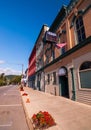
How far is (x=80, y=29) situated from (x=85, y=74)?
430 cm

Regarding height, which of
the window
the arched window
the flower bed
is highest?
the window

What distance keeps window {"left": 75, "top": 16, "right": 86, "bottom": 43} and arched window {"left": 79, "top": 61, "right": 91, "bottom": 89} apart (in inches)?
99.8

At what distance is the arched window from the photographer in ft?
30.4

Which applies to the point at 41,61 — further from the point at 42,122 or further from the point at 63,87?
the point at 42,122

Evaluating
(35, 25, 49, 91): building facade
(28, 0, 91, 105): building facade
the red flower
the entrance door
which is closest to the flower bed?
the red flower

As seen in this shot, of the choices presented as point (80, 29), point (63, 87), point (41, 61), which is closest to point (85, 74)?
point (80, 29)

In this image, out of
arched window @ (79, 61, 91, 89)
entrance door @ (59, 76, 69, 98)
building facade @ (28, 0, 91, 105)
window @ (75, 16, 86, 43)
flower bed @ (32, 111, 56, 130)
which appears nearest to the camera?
flower bed @ (32, 111, 56, 130)

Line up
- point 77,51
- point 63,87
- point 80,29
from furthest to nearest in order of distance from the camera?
point 63,87, point 80,29, point 77,51

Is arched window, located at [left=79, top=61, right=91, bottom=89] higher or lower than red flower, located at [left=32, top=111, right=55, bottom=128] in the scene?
higher

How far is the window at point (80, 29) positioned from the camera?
10.5 metres

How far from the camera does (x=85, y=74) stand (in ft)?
31.8

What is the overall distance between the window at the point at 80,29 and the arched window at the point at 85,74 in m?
2.54

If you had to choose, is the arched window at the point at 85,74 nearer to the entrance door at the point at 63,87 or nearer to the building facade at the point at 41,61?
the entrance door at the point at 63,87

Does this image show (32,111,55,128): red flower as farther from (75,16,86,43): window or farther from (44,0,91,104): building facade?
(75,16,86,43): window
